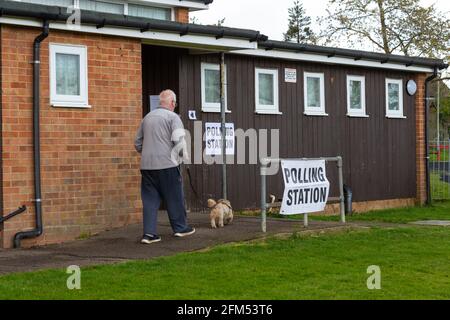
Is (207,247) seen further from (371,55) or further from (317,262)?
(371,55)

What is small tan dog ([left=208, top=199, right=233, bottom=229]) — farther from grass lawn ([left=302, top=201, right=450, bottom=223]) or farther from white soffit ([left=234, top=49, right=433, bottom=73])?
white soffit ([left=234, top=49, right=433, bottom=73])

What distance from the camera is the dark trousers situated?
11.8 m

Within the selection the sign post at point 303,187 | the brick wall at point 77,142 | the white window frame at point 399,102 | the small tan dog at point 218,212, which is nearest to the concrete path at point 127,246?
the small tan dog at point 218,212

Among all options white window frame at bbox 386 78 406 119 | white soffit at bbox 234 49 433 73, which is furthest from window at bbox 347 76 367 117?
white window frame at bbox 386 78 406 119

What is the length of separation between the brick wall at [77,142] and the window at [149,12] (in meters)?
3.20

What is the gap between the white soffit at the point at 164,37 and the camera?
40.5 feet

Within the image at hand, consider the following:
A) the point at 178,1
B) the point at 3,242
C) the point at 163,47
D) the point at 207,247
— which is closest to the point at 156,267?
the point at 207,247

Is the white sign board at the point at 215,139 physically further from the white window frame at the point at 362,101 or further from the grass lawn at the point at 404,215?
the white window frame at the point at 362,101

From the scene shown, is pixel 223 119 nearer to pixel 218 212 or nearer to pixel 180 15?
pixel 180 15

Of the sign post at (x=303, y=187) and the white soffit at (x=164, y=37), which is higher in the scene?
the white soffit at (x=164, y=37)

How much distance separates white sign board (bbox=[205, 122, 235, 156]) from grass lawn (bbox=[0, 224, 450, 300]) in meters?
4.44

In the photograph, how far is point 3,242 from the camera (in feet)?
39.5

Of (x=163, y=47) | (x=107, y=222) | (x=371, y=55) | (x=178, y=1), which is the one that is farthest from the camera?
(x=371, y=55)

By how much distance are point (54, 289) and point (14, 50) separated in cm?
485
